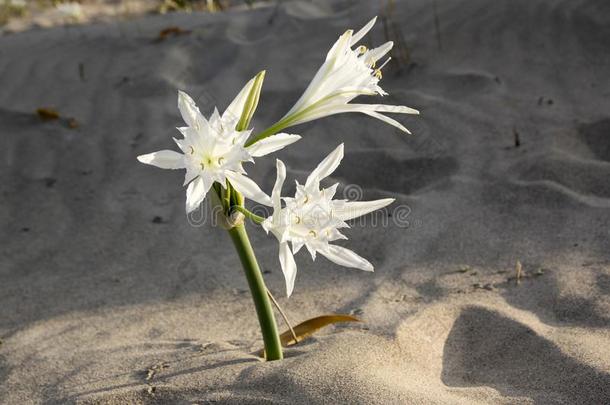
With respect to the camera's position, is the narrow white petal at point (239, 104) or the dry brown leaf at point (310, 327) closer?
the narrow white petal at point (239, 104)

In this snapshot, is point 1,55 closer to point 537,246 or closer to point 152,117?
point 152,117

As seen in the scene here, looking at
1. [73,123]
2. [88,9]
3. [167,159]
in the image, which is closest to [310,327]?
[167,159]

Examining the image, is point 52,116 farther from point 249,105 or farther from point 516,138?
point 249,105

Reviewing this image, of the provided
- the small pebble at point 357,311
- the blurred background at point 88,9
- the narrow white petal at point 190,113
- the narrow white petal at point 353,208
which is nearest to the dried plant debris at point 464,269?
the small pebble at point 357,311

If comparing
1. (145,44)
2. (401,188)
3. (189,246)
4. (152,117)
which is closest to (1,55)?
(145,44)

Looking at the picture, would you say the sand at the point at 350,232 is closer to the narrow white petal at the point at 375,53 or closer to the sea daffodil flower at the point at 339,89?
the sea daffodil flower at the point at 339,89

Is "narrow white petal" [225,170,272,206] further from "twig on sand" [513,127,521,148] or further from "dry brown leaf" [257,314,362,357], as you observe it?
"twig on sand" [513,127,521,148]

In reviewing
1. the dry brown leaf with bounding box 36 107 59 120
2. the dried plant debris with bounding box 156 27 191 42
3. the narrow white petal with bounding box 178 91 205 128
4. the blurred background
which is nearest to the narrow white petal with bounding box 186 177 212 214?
the narrow white petal with bounding box 178 91 205 128

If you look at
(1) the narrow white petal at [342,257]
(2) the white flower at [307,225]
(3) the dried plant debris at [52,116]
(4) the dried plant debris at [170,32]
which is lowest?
(1) the narrow white petal at [342,257]
